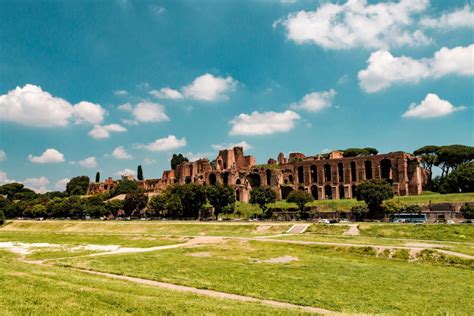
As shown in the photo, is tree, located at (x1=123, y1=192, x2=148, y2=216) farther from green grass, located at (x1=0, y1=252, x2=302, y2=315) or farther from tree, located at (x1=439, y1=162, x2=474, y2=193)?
green grass, located at (x1=0, y1=252, x2=302, y2=315)

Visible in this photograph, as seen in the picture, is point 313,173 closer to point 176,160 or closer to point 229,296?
point 176,160

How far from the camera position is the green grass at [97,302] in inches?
376

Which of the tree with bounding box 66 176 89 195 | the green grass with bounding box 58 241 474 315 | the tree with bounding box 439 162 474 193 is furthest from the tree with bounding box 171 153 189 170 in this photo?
the green grass with bounding box 58 241 474 315

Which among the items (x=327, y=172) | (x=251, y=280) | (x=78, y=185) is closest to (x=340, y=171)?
(x=327, y=172)

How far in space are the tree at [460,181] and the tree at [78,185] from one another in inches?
4243

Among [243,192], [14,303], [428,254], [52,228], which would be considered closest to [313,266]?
[428,254]

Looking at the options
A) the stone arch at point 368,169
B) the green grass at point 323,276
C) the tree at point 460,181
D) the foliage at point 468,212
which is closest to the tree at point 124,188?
the stone arch at point 368,169

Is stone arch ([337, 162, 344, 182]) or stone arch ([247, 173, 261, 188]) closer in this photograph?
stone arch ([337, 162, 344, 182])

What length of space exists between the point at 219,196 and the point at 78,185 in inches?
3492

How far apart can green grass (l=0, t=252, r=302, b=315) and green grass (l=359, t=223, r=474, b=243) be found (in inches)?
1060

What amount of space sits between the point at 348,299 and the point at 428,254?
1264 cm

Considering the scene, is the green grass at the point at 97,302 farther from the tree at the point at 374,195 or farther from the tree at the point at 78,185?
the tree at the point at 78,185

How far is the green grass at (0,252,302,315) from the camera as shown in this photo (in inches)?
376

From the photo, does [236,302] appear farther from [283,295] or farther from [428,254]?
[428,254]
